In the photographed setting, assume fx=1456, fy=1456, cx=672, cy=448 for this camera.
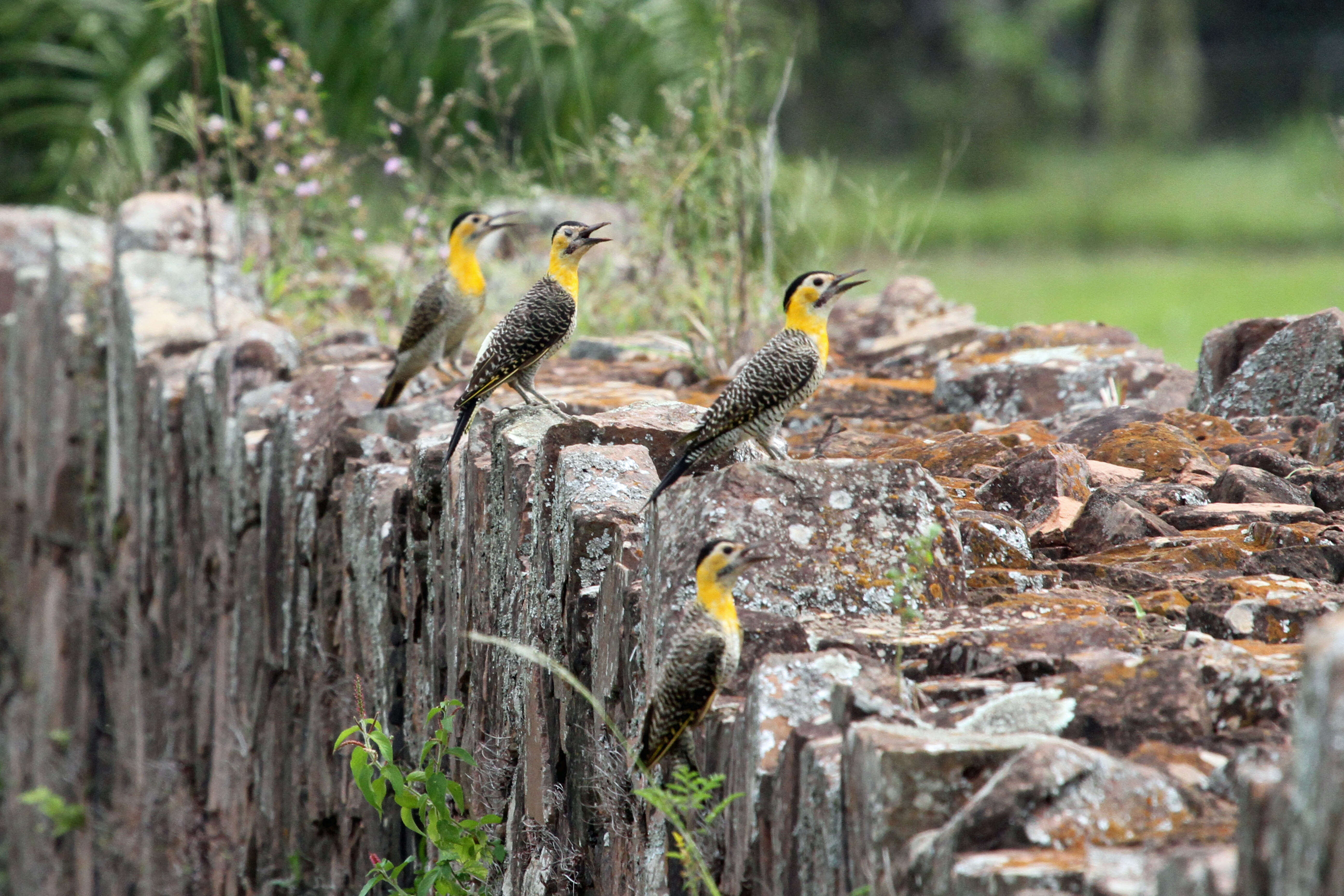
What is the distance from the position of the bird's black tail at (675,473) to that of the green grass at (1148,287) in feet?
11.4

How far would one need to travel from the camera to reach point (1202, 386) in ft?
15.1

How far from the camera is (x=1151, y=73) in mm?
22359

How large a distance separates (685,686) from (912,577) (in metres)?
0.52

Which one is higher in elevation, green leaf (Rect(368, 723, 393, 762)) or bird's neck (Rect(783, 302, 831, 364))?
bird's neck (Rect(783, 302, 831, 364))

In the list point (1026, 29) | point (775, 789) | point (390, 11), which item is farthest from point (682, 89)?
point (1026, 29)

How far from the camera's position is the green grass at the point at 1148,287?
1011cm

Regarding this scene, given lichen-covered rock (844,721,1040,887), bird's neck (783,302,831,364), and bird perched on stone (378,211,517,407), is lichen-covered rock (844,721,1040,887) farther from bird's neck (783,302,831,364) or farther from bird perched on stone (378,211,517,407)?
bird perched on stone (378,211,517,407)

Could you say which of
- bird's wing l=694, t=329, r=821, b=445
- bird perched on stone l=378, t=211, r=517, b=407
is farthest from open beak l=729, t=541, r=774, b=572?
bird perched on stone l=378, t=211, r=517, b=407

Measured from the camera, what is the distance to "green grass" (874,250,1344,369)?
1011 cm

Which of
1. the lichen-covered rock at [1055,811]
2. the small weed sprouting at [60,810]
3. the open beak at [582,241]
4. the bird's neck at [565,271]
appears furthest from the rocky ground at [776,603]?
the open beak at [582,241]

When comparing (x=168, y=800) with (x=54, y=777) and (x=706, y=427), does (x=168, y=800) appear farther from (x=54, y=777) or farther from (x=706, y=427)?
(x=706, y=427)

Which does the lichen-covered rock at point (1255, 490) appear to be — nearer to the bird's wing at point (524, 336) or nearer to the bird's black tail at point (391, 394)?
the bird's wing at point (524, 336)

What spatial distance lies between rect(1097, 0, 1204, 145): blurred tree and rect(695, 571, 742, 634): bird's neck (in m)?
20.4

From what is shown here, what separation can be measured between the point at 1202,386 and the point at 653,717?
9.00 ft
